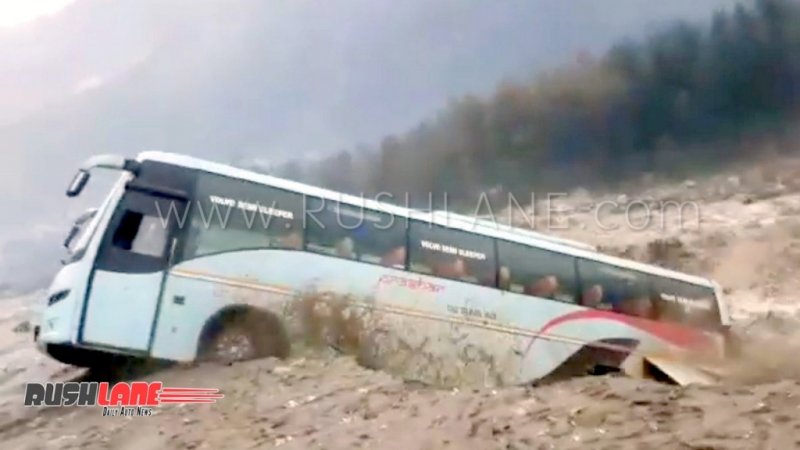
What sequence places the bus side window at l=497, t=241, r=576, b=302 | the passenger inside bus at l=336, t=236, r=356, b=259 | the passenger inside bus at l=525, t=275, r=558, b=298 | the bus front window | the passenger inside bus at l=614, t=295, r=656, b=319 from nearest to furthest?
the bus front window → the passenger inside bus at l=336, t=236, r=356, b=259 → the bus side window at l=497, t=241, r=576, b=302 → the passenger inside bus at l=525, t=275, r=558, b=298 → the passenger inside bus at l=614, t=295, r=656, b=319

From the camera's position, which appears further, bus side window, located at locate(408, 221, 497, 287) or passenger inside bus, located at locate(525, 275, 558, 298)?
passenger inside bus, located at locate(525, 275, 558, 298)

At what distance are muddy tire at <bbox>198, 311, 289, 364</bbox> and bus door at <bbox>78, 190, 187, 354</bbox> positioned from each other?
61cm

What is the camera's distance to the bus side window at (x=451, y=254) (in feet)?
33.9

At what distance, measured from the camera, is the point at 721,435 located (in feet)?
18.1

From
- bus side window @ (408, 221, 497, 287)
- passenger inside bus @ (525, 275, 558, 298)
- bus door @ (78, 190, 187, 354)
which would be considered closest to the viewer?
bus door @ (78, 190, 187, 354)

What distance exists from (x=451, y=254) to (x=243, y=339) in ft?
8.87

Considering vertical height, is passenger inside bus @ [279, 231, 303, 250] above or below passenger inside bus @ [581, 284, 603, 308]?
above

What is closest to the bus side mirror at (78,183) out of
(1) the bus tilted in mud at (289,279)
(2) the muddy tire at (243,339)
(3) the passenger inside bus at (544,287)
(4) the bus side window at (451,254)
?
(1) the bus tilted in mud at (289,279)

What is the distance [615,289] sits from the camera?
1188 centimetres

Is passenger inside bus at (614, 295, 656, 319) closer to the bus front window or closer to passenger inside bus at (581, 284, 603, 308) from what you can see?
passenger inside bus at (581, 284, 603, 308)

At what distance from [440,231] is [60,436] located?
187 inches

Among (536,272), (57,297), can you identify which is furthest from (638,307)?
(57,297)

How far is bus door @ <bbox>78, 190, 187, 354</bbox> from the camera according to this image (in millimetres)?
8719

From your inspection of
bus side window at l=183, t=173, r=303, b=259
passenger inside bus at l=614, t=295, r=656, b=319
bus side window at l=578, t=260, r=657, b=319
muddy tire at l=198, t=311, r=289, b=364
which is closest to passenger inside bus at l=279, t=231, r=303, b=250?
bus side window at l=183, t=173, r=303, b=259
